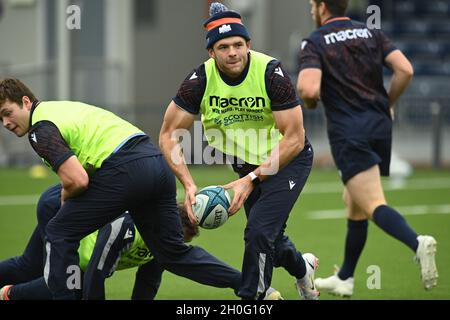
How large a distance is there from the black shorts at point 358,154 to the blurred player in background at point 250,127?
531 mm

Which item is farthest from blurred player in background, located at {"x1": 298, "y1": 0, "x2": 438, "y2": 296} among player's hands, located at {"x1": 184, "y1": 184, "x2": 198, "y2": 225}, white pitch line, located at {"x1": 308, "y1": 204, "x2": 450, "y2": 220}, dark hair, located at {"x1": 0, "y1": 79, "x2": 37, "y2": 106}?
white pitch line, located at {"x1": 308, "y1": 204, "x2": 450, "y2": 220}

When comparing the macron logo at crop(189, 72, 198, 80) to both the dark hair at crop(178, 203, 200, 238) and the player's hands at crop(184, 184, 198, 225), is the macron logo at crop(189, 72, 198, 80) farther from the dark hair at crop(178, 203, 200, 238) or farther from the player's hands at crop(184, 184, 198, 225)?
the dark hair at crop(178, 203, 200, 238)

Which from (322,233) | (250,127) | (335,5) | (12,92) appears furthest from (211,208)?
(322,233)

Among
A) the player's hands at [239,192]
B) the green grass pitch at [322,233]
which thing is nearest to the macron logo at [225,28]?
the player's hands at [239,192]

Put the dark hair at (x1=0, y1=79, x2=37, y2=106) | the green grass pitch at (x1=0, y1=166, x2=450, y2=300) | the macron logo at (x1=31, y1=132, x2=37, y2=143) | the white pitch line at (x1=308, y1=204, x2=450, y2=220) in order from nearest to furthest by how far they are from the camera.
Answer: the macron logo at (x1=31, y1=132, x2=37, y2=143) → the dark hair at (x1=0, y1=79, x2=37, y2=106) → the green grass pitch at (x1=0, y1=166, x2=450, y2=300) → the white pitch line at (x1=308, y1=204, x2=450, y2=220)

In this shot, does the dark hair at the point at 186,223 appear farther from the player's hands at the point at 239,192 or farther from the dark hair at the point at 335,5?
the dark hair at the point at 335,5

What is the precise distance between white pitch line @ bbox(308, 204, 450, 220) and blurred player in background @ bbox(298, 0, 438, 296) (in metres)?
6.12

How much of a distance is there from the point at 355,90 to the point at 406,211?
6.82 metres

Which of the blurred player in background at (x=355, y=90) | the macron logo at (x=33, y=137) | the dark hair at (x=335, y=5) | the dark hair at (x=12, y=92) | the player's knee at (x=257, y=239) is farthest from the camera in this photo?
the dark hair at (x=335, y=5)

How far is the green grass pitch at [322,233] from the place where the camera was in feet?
31.4

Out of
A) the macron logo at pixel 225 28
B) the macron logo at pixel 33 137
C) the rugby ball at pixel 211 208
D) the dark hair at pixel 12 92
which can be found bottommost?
the rugby ball at pixel 211 208

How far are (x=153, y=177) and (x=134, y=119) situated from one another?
1498 centimetres

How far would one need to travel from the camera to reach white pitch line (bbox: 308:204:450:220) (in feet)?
48.2

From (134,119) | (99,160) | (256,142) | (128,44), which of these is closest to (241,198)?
(256,142)
